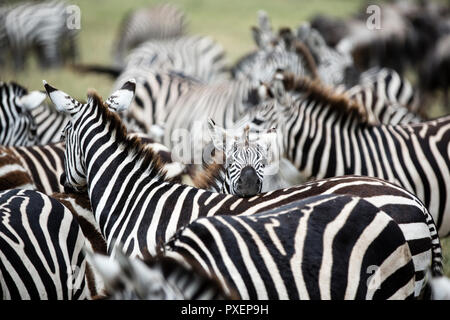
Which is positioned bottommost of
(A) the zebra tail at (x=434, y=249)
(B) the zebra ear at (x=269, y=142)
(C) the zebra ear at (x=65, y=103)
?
(A) the zebra tail at (x=434, y=249)

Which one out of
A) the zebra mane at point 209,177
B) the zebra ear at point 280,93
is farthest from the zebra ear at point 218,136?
the zebra ear at point 280,93

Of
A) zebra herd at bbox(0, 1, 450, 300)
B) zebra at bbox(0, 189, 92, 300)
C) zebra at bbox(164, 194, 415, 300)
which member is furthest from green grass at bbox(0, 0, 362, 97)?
zebra at bbox(164, 194, 415, 300)

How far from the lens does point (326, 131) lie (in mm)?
5461

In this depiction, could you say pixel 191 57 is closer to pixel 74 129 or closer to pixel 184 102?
pixel 184 102

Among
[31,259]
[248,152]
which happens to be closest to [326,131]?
[248,152]

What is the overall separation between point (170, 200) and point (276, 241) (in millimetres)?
978

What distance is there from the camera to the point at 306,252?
303cm

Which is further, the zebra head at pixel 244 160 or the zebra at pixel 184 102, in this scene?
the zebra at pixel 184 102

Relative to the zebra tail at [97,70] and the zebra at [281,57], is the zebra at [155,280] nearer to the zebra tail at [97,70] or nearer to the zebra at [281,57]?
the zebra at [281,57]

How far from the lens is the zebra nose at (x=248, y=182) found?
4.25 m

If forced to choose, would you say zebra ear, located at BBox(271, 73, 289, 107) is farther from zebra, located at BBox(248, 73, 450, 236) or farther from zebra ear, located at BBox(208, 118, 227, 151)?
zebra ear, located at BBox(208, 118, 227, 151)

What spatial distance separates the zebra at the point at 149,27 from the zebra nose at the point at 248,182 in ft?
38.5
